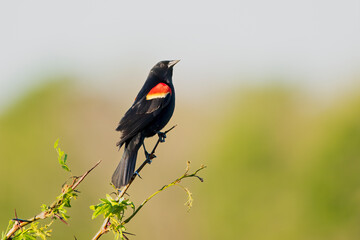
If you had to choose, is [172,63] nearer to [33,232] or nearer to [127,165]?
[127,165]

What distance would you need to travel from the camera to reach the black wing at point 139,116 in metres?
4.11

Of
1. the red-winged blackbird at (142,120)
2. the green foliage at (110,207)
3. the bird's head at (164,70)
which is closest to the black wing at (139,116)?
the red-winged blackbird at (142,120)

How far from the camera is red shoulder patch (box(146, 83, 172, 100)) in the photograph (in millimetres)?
4554

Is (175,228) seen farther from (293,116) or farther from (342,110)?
(342,110)

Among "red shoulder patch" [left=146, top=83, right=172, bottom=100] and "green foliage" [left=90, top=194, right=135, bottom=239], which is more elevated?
"red shoulder patch" [left=146, top=83, right=172, bottom=100]

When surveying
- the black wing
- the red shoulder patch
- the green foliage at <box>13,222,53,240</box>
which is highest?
the red shoulder patch

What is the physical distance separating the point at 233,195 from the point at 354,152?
442 cm

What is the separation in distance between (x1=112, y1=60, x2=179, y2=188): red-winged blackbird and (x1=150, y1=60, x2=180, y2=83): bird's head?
0.14 metres

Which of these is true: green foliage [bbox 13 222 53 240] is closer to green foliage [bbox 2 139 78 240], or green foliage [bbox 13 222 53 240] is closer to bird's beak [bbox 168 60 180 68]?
green foliage [bbox 2 139 78 240]

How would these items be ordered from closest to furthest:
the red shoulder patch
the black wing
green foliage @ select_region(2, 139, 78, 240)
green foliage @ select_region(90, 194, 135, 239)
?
green foliage @ select_region(2, 139, 78, 240) → green foliage @ select_region(90, 194, 135, 239) → the black wing → the red shoulder patch

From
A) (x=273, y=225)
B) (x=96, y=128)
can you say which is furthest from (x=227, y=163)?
(x=96, y=128)

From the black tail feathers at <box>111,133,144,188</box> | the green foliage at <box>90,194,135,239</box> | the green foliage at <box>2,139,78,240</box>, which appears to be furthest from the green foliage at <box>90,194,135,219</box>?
the black tail feathers at <box>111,133,144,188</box>

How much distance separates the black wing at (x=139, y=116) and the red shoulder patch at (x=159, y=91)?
0.11ft

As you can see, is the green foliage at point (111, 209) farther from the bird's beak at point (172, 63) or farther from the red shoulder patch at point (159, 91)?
the bird's beak at point (172, 63)
